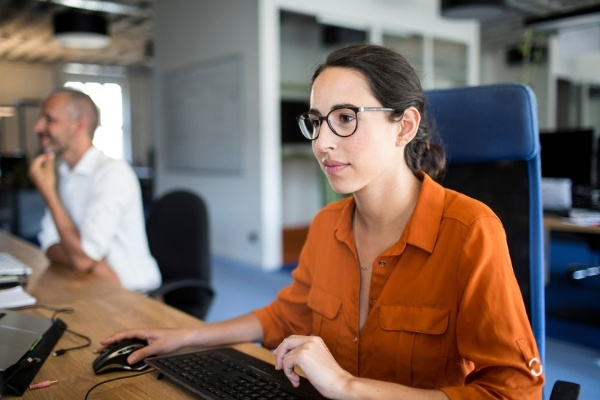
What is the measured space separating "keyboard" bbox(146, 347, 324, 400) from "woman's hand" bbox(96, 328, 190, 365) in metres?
0.06

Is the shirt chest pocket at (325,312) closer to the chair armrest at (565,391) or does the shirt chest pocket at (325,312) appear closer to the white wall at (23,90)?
the chair armrest at (565,391)

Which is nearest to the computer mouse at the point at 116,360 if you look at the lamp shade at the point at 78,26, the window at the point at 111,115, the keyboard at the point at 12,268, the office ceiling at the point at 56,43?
the keyboard at the point at 12,268

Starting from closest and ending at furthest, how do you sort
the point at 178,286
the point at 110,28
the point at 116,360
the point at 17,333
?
the point at 116,360 → the point at 17,333 → the point at 178,286 → the point at 110,28

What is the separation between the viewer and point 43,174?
7.35 feet

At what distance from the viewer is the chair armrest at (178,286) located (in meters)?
2.09

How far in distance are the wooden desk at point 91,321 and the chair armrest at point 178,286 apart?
200mm

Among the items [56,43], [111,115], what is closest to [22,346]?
[56,43]

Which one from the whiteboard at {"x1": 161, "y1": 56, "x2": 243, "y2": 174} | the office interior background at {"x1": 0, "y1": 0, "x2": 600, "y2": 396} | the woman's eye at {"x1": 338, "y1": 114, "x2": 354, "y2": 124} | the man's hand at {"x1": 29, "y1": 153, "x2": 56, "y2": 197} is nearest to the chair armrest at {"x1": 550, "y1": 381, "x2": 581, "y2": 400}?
the woman's eye at {"x1": 338, "y1": 114, "x2": 354, "y2": 124}

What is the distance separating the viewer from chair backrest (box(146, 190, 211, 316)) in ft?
7.43

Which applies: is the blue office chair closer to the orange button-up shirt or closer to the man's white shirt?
the orange button-up shirt

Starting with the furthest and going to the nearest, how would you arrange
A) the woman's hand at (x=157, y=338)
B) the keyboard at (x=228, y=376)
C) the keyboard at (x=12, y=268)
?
1. the keyboard at (x=12, y=268)
2. the woman's hand at (x=157, y=338)
3. the keyboard at (x=228, y=376)

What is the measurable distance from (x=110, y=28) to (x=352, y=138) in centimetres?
972

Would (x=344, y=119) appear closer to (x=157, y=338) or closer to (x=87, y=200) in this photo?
(x=157, y=338)

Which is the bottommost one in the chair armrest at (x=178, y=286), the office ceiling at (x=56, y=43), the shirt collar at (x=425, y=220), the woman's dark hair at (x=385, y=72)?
the chair armrest at (x=178, y=286)
